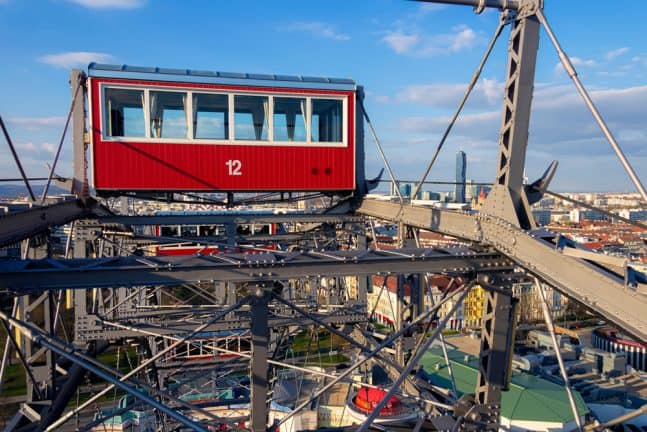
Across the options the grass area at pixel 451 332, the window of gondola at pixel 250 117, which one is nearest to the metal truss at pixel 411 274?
the window of gondola at pixel 250 117

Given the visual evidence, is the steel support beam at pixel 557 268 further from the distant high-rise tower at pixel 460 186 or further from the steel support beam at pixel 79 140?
the steel support beam at pixel 79 140

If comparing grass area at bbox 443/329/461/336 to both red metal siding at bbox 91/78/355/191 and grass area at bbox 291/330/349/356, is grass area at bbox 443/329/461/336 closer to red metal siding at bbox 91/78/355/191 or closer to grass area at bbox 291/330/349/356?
grass area at bbox 291/330/349/356

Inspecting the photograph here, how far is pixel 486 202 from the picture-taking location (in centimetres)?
526

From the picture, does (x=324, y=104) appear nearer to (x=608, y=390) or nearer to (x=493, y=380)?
(x=493, y=380)

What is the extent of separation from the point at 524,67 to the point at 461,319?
58150 mm

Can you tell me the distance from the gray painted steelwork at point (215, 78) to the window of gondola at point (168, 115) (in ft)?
0.92

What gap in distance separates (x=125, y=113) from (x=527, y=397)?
94.3 ft

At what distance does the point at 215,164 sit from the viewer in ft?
27.5

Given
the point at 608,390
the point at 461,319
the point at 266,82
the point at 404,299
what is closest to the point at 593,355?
the point at 608,390

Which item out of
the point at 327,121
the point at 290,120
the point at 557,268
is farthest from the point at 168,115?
the point at 557,268

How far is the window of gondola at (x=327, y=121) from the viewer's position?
8.81 meters

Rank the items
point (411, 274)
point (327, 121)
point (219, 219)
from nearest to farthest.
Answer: point (411, 274) → point (327, 121) → point (219, 219)

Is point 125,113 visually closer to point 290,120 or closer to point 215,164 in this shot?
point 215,164

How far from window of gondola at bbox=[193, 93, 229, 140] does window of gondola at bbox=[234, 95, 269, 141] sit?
19 cm
